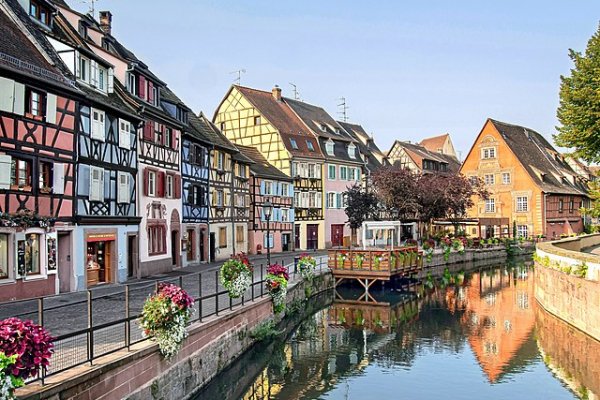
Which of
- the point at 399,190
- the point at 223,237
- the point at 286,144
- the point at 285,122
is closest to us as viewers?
the point at 223,237

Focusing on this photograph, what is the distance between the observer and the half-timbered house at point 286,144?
5153 cm

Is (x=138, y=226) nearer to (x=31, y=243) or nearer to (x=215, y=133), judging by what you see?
(x=31, y=243)

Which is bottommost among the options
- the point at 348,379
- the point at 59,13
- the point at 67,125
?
the point at 348,379

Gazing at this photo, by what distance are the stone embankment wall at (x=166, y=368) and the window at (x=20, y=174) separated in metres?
7.98

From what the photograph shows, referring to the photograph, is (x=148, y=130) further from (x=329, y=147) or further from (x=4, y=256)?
(x=329, y=147)

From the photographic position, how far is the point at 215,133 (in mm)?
41406

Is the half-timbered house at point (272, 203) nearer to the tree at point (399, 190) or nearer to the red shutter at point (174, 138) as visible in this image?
the tree at point (399, 190)

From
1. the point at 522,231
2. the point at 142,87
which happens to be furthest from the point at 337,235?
the point at 142,87

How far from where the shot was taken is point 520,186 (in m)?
67.2

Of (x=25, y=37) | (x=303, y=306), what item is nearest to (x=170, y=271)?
(x=303, y=306)

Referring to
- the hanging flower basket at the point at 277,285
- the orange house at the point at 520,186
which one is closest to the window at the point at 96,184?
the hanging flower basket at the point at 277,285

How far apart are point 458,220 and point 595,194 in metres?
25.8

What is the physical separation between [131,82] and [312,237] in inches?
1087

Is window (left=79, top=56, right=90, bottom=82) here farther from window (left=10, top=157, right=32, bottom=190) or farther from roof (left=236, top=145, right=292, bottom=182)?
roof (left=236, top=145, right=292, bottom=182)
